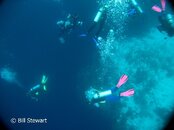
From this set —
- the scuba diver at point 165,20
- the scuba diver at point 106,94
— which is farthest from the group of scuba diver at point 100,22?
the scuba diver at point 106,94

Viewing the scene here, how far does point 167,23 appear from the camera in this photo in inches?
405

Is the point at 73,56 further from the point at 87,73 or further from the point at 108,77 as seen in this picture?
the point at 108,77

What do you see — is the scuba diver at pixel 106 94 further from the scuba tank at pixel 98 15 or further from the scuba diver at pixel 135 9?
the scuba diver at pixel 135 9

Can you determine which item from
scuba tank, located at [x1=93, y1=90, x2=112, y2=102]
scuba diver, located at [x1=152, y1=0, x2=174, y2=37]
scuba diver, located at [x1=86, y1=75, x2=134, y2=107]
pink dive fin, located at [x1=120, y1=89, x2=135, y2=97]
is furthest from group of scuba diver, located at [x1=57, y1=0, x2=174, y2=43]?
pink dive fin, located at [x1=120, y1=89, x2=135, y2=97]

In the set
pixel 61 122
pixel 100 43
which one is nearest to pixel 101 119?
pixel 61 122

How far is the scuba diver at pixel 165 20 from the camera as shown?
10234mm

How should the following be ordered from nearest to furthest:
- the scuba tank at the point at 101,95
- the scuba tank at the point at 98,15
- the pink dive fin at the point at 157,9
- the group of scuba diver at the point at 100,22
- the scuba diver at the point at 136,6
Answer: the scuba tank at the point at 101,95 < the scuba tank at the point at 98,15 < the group of scuba diver at the point at 100,22 < the scuba diver at the point at 136,6 < the pink dive fin at the point at 157,9

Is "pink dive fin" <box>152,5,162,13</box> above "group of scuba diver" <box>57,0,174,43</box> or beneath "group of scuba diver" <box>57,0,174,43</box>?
above

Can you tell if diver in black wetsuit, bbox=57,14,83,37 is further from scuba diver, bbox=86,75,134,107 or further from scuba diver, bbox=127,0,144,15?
scuba diver, bbox=86,75,134,107

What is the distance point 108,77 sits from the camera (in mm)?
10016

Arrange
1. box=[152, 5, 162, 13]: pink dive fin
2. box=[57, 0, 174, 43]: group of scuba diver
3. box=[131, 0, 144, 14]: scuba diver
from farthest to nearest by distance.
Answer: box=[152, 5, 162, 13]: pink dive fin
box=[131, 0, 144, 14]: scuba diver
box=[57, 0, 174, 43]: group of scuba diver

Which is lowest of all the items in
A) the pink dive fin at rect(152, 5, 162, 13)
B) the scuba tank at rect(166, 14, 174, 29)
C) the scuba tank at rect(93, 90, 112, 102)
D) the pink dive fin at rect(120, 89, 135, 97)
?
the scuba tank at rect(93, 90, 112, 102)

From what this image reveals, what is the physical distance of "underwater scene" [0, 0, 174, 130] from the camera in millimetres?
9609

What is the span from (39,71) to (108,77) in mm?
2348
